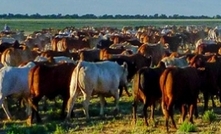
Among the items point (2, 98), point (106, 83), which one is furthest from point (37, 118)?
point (106, 83)

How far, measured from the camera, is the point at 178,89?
14.9 metres

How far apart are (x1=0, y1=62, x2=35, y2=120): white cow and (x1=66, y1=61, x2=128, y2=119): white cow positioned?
1449 millimetres

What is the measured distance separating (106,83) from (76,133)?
9.45 ft

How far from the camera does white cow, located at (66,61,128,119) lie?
17016mm

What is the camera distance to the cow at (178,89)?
48.9ft

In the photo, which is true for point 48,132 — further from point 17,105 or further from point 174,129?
point 17,105

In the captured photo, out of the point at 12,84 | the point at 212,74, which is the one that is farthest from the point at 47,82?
the point at 212,74

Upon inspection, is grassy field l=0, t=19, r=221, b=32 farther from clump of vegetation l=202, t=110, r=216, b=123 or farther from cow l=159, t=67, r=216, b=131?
cow l=159, t=67, r=216, b=131

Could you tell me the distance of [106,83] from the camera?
1759cm

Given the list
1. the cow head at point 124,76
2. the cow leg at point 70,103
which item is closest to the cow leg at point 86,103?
the cow leg at point 70,103

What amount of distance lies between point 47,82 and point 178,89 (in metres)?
4.13

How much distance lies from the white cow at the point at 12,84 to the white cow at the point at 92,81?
4.75 feet

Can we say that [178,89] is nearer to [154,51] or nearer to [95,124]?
[95,124]

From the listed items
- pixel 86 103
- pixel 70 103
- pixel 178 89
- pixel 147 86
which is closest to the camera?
pixel 178 89
